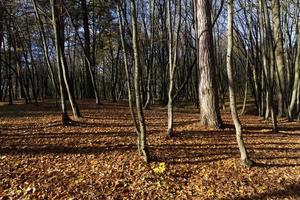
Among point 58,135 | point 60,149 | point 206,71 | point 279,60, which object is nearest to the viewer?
point 60,149

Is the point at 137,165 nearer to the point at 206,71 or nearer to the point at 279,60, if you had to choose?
the point at 206,71

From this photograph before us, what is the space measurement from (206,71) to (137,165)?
4590mm

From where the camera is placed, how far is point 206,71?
408 inches

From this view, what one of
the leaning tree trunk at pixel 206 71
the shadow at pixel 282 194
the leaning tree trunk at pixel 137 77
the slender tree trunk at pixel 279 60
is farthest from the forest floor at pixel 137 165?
the slender tree trunk at pixel 279 60

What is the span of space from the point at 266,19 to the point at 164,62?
14.5 metres

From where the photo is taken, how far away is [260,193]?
620 cm

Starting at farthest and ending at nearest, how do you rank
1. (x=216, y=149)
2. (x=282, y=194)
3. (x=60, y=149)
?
1. (x=216, y=149)
2. (x=60, y=149)
3. (x=282, y=194)

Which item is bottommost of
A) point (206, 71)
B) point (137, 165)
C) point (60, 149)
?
point (137, 165)

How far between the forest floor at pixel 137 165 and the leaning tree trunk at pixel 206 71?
0.48 m

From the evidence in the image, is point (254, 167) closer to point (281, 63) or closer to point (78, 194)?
point (78, 194)

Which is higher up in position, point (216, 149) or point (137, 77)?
point (137, 77)

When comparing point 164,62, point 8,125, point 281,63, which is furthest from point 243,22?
point 8,125

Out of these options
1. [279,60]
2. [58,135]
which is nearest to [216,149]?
[58,135]

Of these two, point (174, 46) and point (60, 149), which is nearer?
point (60, 149)
